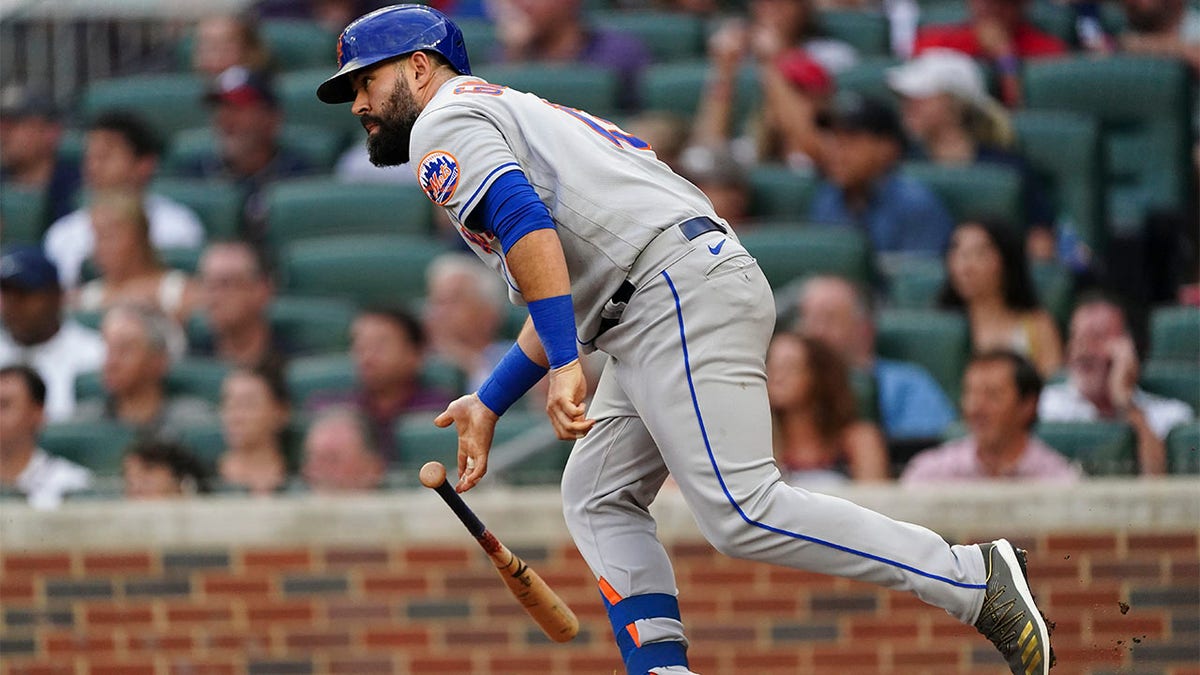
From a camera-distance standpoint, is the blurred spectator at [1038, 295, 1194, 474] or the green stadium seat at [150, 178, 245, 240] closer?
the blurred spectator at [1038, 295, 1194, 474]

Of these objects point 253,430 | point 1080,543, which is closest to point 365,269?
point 253,430

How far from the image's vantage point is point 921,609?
18.9 feet

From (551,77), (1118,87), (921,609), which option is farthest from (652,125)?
(921,609)

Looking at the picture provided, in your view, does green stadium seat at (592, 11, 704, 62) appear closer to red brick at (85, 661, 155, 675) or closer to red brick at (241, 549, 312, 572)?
red brick at (241, 549, 312, 572)

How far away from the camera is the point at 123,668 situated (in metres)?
6.14

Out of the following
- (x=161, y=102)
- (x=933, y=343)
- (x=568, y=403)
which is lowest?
(x=161, y=102)

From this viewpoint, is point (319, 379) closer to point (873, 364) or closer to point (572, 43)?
point (873, 364)

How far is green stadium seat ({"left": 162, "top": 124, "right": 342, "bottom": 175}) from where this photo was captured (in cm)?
847

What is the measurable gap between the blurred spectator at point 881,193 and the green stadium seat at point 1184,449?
1.72m

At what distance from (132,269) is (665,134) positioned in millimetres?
2382

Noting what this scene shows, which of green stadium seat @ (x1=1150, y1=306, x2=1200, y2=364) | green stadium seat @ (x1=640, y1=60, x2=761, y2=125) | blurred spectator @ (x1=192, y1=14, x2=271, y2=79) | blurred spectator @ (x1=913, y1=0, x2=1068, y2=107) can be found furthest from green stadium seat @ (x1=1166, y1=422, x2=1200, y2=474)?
blurred spectator @ (x1=192, y1=14, x2=271, y2=79)

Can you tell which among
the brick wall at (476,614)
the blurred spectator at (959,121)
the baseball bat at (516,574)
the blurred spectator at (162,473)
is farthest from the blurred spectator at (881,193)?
the baseball bat at (516,574)

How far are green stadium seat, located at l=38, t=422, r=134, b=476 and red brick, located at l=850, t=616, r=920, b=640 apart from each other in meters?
2.81

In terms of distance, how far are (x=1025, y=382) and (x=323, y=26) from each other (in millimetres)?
5033
